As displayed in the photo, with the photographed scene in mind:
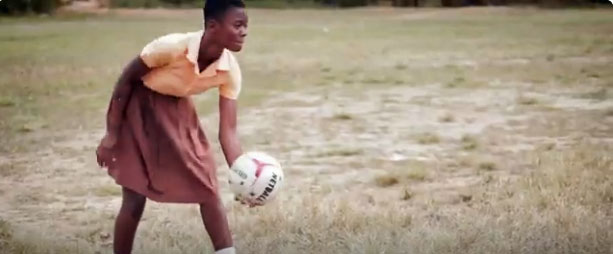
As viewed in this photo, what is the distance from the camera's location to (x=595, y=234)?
392cm

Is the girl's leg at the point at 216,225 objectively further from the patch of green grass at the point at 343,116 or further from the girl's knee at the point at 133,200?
the patch of green grass at the point at 343,116

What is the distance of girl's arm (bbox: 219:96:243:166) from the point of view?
336 cm

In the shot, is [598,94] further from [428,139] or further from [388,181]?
[388,181]

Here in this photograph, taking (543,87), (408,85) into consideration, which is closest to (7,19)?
(408,85)

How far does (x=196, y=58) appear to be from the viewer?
3301 millimetres

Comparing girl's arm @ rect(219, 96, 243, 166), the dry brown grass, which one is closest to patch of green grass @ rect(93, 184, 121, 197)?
the dry brown grass

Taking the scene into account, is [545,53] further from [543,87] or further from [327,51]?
[327,51]

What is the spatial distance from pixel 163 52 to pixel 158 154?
1.00 feet

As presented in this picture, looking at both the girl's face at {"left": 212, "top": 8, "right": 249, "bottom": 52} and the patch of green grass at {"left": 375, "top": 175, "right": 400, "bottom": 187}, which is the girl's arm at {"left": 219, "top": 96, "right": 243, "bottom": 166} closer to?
the girl's face at {"left": 212, "top": 8, "right": 249, "bottom": 52}

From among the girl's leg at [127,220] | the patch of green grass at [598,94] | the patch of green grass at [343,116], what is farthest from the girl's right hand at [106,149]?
the patch of green grass at [598,94]

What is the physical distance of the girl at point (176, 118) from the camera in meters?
3.31

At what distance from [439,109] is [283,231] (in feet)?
4.02

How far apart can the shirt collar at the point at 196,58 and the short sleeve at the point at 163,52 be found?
0.8 inches

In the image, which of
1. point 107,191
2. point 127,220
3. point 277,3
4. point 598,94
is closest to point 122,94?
point 127,220
